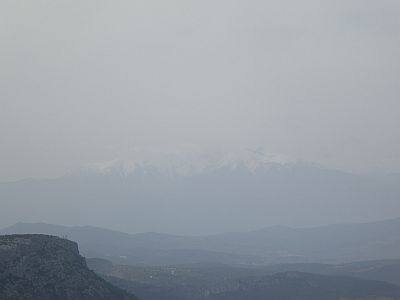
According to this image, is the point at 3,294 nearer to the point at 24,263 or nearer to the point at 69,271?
the point at 24,263

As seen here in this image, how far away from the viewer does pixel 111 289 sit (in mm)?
162000

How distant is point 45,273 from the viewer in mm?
145625

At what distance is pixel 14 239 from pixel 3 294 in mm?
37660

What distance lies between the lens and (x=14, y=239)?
529 feet

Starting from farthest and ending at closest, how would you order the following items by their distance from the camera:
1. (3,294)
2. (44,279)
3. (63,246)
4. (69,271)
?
(63,246)
(69,271)
(44,279)
(3,294)

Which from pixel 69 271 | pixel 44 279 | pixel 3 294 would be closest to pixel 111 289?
pixel 69 271

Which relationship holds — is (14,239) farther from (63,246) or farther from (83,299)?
(83,299)

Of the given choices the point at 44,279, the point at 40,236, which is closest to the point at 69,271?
the point at 44,279

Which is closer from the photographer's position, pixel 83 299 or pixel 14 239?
pixel 83 299

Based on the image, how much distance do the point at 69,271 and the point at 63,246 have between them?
16129mm

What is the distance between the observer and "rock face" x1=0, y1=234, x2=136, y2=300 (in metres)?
134

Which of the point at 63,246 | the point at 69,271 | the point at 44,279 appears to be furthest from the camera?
the point at 63,246

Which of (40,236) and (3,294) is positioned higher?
(40,236)

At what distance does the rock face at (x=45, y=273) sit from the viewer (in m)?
134
